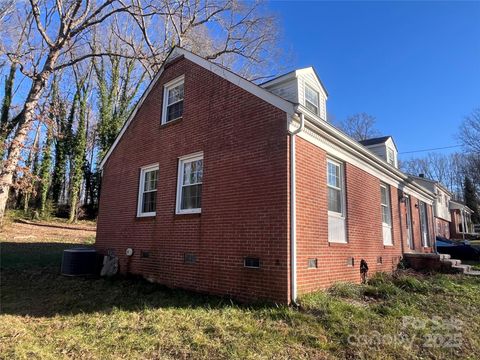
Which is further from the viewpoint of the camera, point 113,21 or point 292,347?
point 113,21

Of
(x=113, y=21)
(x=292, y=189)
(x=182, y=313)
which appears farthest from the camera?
(x=113, y=21)

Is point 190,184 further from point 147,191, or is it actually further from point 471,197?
point 471,197

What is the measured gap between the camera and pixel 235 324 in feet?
18.4

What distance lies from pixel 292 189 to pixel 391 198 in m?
7.63

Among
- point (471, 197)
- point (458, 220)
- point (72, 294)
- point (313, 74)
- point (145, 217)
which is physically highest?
point (471, 197)

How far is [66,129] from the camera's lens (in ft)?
84.6

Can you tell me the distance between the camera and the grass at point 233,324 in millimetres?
4703

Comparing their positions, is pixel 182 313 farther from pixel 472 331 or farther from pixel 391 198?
pixel 391 198

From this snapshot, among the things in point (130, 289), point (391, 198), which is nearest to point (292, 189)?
point (130, 289)

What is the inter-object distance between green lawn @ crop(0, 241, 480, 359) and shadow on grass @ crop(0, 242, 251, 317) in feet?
0.08

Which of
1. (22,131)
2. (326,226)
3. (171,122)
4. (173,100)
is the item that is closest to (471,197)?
(326,226)

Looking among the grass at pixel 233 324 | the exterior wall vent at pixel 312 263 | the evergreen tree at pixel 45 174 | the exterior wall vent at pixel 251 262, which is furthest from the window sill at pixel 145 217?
the evergreen tree at pixel 45 174

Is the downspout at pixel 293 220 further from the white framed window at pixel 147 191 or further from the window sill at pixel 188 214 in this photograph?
the white framed window at pixel 147 191

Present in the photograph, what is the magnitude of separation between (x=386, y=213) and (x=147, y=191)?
8.63 m
